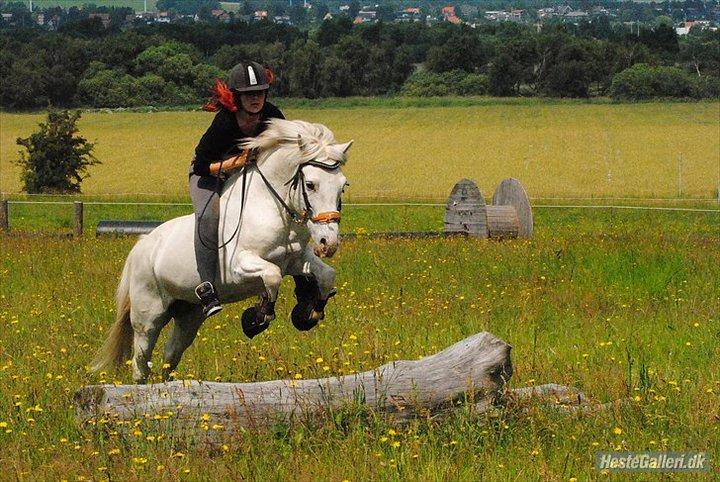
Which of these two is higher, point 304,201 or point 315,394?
point 304,201

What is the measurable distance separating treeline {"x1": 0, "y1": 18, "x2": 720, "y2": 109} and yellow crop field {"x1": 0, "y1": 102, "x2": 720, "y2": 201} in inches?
184

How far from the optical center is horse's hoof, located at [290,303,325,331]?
9.44m

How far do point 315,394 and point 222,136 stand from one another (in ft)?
9.22

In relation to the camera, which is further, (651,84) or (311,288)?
(651,84)

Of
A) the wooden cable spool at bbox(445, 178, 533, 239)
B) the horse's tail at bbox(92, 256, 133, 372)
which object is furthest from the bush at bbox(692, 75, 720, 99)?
the horse's tail at bbox(92, 256, 133, 372)

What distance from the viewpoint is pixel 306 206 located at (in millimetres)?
8773

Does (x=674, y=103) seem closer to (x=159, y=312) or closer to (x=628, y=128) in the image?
(x=628, y=128)

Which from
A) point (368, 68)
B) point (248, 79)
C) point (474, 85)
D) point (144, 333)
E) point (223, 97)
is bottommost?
point (474, 85)

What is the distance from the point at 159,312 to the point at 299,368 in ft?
4.79

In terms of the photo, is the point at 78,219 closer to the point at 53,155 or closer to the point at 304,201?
the point at 53,155

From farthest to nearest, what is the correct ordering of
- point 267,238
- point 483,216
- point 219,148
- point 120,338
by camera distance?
point 483,216 < point 120,338 < point 219,148 < point 267,238

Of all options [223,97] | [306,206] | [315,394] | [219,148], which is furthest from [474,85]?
[315,394]

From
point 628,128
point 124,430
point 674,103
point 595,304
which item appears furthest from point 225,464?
point 674,103

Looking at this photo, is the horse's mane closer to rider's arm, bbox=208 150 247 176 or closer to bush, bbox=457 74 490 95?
rider's arm, bbox=208 150 247 176
